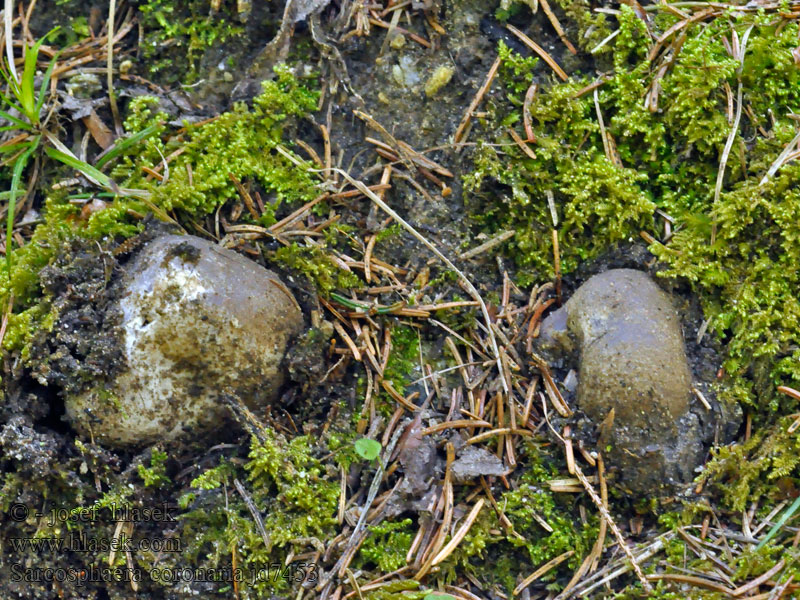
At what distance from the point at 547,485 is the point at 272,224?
5.08 ft

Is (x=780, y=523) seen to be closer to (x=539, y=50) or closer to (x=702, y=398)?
(x=702, y=398)

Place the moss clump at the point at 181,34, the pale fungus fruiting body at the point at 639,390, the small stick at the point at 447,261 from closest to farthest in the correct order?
1. the pale fungus fruiting body at the point at 639,390
2. the small stick at the point at 447,261
3. the moss clump at the point at 181,34

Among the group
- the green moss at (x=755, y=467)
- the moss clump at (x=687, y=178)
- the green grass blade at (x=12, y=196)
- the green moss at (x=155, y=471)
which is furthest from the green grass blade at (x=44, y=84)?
the green moss at (x=755, y=467)

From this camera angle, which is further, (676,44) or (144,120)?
(144,120)

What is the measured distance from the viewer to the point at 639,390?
245 cm

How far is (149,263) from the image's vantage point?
8.44ft

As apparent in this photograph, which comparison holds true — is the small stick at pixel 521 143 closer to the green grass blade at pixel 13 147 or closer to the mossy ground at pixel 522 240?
the mossy ground at pixel 522 240

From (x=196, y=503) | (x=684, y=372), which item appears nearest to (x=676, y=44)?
(x=684, y=372)

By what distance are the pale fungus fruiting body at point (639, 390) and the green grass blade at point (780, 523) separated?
31 centimetres

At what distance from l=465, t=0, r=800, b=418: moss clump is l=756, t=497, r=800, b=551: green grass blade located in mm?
372

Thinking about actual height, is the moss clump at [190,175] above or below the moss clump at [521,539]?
above

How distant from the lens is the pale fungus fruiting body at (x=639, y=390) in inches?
96.4

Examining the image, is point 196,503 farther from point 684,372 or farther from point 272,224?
point 684,372

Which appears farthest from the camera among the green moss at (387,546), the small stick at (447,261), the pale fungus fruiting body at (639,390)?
the small stick at (447,261)
